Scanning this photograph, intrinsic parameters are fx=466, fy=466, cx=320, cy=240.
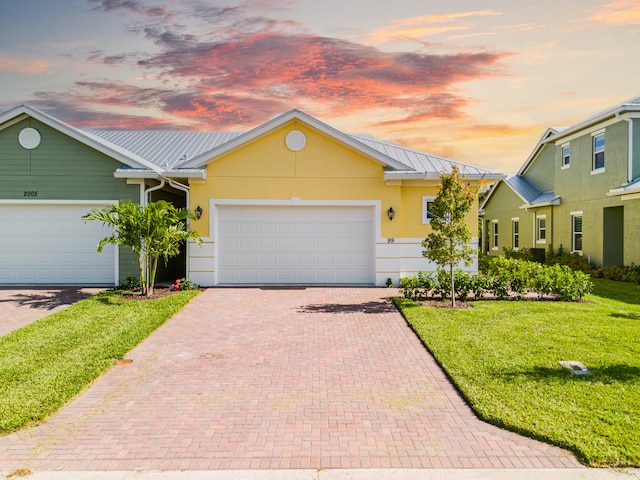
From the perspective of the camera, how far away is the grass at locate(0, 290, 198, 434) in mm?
5648

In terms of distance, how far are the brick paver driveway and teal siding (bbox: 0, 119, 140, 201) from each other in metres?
7.49

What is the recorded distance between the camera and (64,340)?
331 inches

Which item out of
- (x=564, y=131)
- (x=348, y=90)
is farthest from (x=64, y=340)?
(x=564, y=131)

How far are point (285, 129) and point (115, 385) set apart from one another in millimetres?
9763

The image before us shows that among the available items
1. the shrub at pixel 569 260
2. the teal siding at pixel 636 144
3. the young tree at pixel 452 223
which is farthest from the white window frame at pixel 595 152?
the young tree at pixel 452 223

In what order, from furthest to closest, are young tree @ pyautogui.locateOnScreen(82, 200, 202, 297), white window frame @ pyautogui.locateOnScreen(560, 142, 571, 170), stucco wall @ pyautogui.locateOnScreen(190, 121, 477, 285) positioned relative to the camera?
white window frame @ pyautogui.locateOnScreen(560, 142, 571, 170)
stucco wall @ pyautogui.locateOnScreen(190, 121, 477, 285)
young tree @ pyautogui.locateOnScreen(82, 200, 202, 297)

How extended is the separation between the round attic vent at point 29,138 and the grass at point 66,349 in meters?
5.74

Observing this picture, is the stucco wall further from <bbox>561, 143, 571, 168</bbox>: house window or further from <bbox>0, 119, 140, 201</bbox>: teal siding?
<bbox>561, 143, 571, 168</bbox>: house window

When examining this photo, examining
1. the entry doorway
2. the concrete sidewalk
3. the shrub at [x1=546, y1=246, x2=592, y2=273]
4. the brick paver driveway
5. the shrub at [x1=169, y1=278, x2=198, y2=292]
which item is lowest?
the concrete sidewalk

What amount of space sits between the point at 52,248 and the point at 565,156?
21270 millimetres

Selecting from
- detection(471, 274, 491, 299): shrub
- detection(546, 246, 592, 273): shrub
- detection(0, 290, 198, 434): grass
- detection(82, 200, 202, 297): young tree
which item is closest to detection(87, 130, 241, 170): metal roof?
detection(82, 200, 202, 297): young tree

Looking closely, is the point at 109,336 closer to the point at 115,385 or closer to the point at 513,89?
the point at 115,385

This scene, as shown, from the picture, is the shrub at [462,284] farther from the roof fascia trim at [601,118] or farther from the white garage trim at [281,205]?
the roof fascia trim at [601,118]

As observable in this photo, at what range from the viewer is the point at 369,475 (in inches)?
Result: 162
